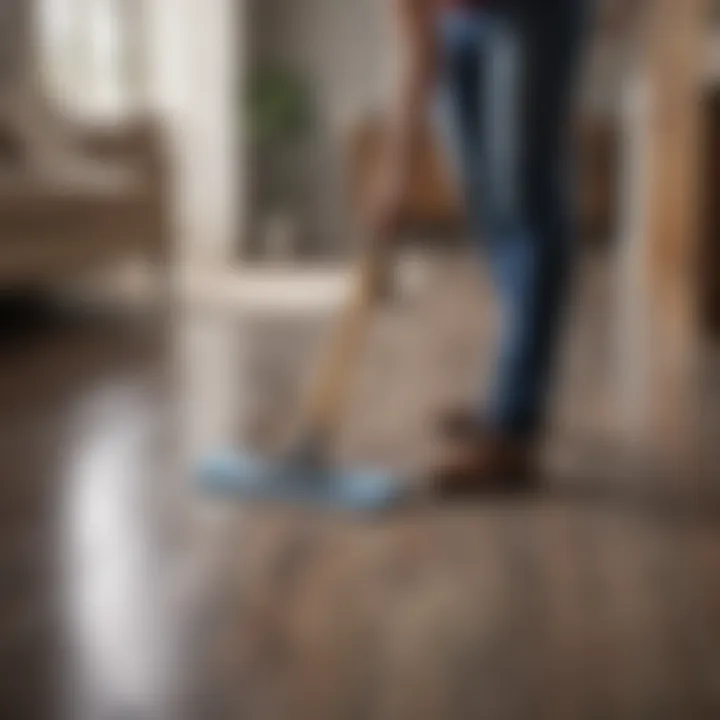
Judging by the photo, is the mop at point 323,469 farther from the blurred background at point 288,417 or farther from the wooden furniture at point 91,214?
the wooden furniture at point 91,214

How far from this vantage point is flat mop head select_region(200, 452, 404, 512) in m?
1.72

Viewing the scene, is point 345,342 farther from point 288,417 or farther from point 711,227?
point 711,227

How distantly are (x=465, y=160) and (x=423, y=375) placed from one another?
0.94m

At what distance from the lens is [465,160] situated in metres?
1.91

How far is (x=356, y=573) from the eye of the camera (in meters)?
1.42

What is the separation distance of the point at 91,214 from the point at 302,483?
81.5 inches

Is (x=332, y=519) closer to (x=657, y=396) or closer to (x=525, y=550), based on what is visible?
(x=525, y=550)

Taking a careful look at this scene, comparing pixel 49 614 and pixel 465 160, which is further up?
pixel 465 160

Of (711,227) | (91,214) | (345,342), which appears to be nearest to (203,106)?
(91,214)

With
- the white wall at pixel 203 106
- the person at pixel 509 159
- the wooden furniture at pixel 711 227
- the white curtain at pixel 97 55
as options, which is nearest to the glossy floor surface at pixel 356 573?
the person at pixel 509 159

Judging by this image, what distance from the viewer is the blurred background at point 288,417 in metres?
1.15

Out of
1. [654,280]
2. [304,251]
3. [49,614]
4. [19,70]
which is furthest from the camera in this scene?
[304,251]

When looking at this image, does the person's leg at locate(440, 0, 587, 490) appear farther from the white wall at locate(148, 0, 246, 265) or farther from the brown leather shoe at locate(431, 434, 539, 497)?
the white wall at locate(148, 0, 246, 265)

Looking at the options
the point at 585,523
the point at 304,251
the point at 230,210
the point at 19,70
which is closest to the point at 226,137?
the point at 230,210
